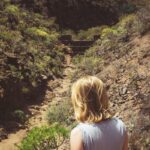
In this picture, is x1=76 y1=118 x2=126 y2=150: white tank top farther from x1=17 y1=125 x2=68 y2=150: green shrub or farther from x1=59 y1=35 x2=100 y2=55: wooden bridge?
x1=59 y1=35 x2=100 y2=55: wooden bridge

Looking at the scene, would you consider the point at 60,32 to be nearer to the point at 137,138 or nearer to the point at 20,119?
the point at 20,119

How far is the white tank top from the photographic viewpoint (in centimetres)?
315

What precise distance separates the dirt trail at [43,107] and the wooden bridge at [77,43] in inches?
105

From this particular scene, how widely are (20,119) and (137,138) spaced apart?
5.30 meters

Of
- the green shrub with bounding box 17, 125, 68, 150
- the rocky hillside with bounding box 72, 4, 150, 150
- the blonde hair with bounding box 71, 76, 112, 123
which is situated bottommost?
the green shrub with bounding box 17, 125, 68, 150

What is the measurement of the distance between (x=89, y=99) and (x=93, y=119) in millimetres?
139

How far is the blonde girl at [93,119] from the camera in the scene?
315cm

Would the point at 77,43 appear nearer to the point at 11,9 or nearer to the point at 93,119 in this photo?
the point at 11,9

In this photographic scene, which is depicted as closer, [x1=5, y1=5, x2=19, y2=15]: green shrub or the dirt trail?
the dirt trail

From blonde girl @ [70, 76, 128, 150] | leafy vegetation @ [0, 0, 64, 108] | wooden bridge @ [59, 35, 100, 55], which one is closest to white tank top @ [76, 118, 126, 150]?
blonde girl @ [70, 76, 128, 150]

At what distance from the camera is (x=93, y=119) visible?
3197 millimetres

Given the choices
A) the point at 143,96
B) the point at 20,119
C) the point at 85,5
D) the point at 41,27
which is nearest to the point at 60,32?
the point at 41,27

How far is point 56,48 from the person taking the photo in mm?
20562

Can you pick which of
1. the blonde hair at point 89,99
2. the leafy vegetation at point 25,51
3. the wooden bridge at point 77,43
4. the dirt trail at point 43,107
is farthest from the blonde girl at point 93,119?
the wooden bridge at point 77,43
